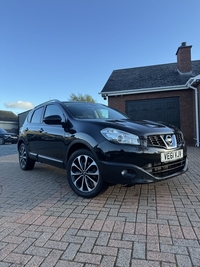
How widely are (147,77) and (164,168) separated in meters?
10.1

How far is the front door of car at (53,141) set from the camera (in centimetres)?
360

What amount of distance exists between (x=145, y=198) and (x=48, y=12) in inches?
366

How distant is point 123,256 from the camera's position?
1.69 metres

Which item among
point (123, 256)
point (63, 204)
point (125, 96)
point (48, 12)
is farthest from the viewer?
point (125, 96)

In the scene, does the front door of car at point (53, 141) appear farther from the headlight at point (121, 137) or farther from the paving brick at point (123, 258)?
the paving brick at point (123, 258)

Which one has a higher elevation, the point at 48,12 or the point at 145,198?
the point at 48,12

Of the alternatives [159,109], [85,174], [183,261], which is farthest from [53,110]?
[159,109]

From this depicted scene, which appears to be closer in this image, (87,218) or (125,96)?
(87,218)

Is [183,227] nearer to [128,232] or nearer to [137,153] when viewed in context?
[128,232]

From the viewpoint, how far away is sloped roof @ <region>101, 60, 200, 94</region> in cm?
1070

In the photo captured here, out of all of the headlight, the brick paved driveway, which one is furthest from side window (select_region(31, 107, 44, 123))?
the headlight

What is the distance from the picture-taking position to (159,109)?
411 inches

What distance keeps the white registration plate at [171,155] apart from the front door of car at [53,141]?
1761 millimetres

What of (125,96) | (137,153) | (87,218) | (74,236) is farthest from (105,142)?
(125,96)
